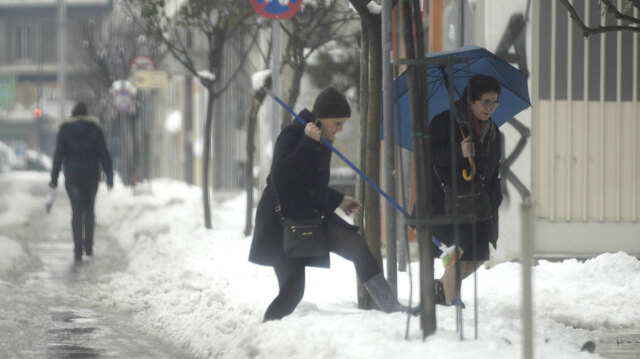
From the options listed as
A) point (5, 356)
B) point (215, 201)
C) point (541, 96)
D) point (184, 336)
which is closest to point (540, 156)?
point (541, 96)

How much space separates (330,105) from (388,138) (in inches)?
57.6

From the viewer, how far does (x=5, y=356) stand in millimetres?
7305

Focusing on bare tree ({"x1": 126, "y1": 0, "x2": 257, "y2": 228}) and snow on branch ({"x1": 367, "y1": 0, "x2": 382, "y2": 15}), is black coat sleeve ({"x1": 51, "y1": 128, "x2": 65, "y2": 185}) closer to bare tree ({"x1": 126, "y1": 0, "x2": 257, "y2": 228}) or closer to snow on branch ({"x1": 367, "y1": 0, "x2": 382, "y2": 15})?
bare tree ({"x1": 126, "y1": 0, "x2": 257, "y2": 228})

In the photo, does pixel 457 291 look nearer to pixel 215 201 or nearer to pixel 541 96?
pixel 541 96

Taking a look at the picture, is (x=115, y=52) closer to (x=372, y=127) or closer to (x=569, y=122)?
(x=569, y=122)

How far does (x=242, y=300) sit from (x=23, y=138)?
8109cm

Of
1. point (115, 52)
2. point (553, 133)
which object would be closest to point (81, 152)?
point (553, 133)

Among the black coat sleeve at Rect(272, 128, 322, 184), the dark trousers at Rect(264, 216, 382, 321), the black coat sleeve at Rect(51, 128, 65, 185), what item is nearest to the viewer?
the black coat sleeve at Rect(272, 128, 322, 184)

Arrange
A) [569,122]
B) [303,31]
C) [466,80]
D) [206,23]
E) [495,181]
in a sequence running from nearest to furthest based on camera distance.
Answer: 1. [495,181]
2. [466,80]
3. [569,122]
4. [303,31]
5. [206,23]

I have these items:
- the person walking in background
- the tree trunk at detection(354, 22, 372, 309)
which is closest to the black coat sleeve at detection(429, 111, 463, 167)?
the tree trunk at detection(354, 22, 372, 309)

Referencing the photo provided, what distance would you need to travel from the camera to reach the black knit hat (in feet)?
22.6

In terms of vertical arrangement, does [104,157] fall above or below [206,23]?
below

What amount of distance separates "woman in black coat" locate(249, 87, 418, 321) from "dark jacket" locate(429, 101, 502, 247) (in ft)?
1.78

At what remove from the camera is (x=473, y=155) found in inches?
277
